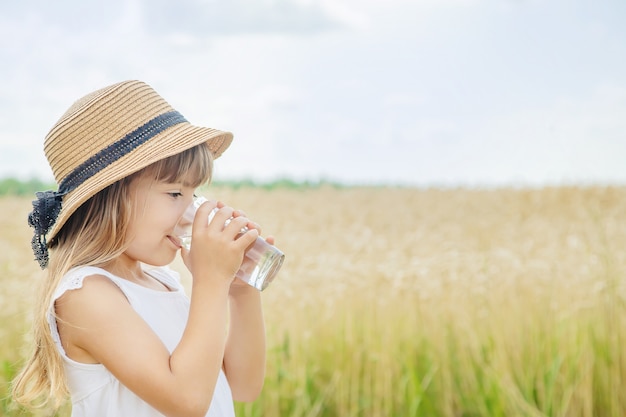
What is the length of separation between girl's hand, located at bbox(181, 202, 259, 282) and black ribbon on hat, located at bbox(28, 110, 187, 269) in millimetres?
212

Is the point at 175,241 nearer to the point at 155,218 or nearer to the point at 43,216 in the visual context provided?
the point at 155,218

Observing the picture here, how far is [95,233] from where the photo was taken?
1.32 meters

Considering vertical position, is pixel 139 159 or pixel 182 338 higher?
pixel 139 159

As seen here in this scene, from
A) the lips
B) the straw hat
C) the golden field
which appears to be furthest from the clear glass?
the golden field

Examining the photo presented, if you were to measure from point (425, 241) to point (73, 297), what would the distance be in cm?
407

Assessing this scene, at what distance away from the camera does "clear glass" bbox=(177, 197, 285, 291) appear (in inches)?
51.4

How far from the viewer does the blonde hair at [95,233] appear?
1.29 metres

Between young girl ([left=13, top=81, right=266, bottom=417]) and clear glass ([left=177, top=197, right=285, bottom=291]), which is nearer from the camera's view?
young girl ([left=13, top=81, right=266, bottom=417])

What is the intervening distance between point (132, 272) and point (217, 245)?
24cm

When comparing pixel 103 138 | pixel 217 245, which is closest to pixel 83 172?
pixel 103 138

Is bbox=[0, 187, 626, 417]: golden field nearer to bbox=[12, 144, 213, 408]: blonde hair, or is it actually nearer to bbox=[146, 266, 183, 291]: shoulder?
bbox=[146, 266, 183, 291]: shoulder

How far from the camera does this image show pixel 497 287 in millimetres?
3324

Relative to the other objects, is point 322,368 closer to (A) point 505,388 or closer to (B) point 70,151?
(A) point 505,388

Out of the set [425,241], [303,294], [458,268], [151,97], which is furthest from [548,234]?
[151,97]
